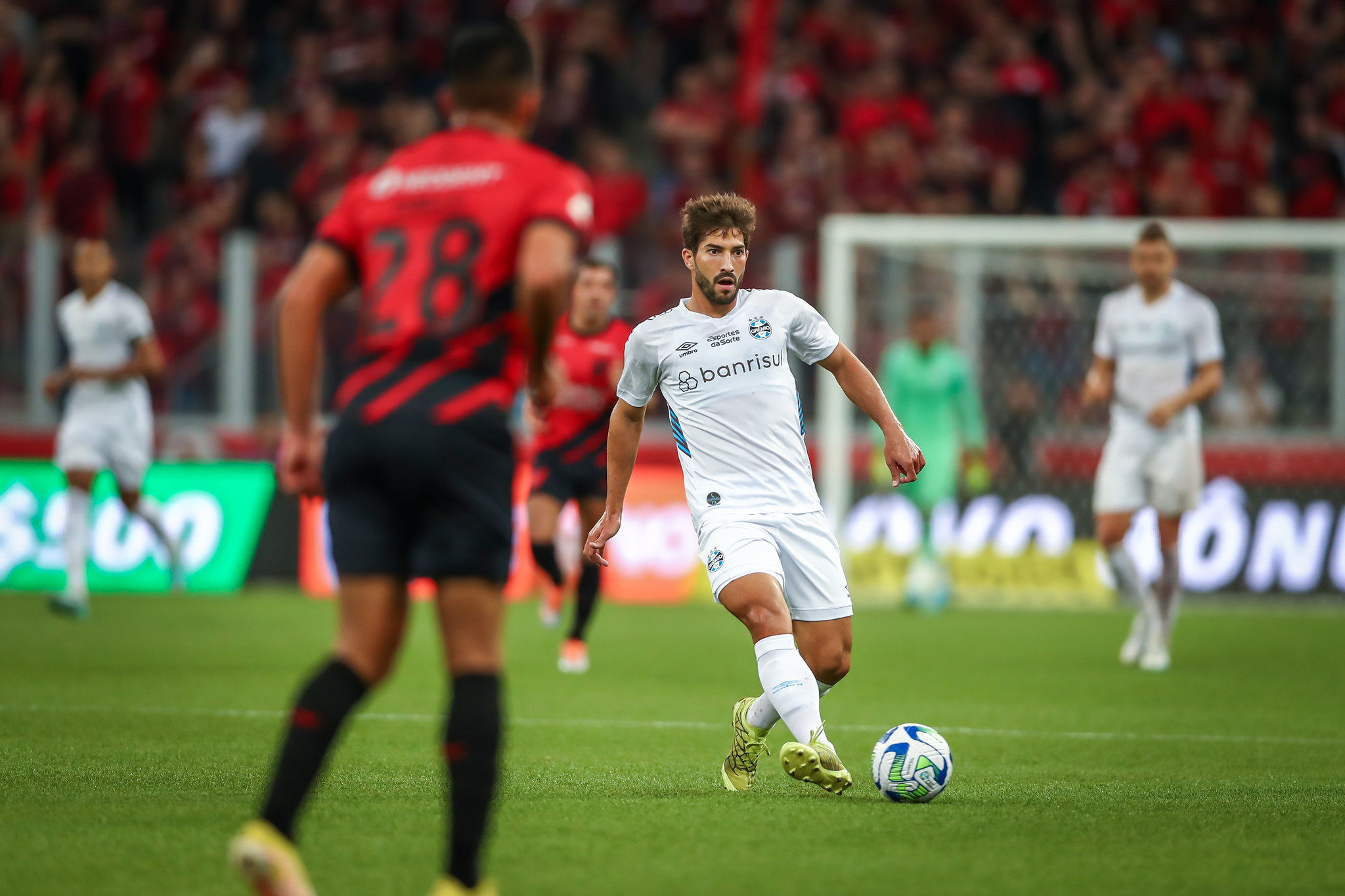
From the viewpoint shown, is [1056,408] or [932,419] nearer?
[932,419]

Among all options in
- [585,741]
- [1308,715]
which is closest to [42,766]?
[585,741]

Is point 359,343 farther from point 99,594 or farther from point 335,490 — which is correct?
point 99,594

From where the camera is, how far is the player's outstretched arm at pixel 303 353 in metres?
3.91

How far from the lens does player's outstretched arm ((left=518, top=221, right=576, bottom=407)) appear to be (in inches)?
153

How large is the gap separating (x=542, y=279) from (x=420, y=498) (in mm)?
587

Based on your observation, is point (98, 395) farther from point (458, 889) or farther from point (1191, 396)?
point (458, 889)

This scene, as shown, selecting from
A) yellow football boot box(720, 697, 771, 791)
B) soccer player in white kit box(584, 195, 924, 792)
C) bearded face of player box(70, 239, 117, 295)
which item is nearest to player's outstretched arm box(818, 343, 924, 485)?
soccer player in white kit box(584, 195, 924, 792)

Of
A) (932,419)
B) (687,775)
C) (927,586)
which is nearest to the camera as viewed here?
(687,775)

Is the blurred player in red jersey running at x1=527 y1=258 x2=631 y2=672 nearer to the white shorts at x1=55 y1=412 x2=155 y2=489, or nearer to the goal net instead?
the white shorts at x1=55 y1=412 x2=155 y2=489

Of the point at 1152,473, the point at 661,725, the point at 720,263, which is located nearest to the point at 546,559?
the point at 661,725

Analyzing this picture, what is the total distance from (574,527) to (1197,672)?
18.0 ft

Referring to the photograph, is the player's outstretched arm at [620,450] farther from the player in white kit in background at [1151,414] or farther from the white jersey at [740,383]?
the player in white kit in background at [1151,414]

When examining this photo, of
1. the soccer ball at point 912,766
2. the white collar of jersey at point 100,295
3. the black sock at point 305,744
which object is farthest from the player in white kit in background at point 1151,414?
the black sock at point 305,744

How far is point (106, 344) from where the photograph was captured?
12.8 meters
